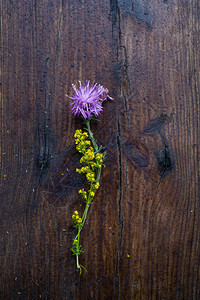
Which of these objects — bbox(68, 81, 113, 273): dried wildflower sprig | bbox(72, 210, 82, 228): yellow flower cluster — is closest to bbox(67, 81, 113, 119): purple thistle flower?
bbox(68, 81, 113, 273): dried wildflower sprig

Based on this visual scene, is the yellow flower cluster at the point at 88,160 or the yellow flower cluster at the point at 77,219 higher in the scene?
the yellow flower cluster at the point at 88,160

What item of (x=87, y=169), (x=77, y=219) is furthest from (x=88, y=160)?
(x=77, y=219)

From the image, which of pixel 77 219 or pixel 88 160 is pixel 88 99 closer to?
pixel 88 160

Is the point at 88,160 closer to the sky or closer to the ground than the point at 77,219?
closer to the sky

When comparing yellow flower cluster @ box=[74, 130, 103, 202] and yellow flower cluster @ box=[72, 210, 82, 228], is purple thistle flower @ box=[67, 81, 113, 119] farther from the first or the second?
yellow flower cluster @ box=[72, 210, 82, 228]

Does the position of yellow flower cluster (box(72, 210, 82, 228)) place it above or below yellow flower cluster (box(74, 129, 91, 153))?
below

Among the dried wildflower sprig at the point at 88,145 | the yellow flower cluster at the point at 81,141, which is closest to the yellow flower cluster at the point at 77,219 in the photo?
the dried wildflower sprig at the point at 88,145

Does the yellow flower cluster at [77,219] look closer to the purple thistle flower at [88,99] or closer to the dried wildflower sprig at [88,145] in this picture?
the dried wildflower sprig at [88,145]
